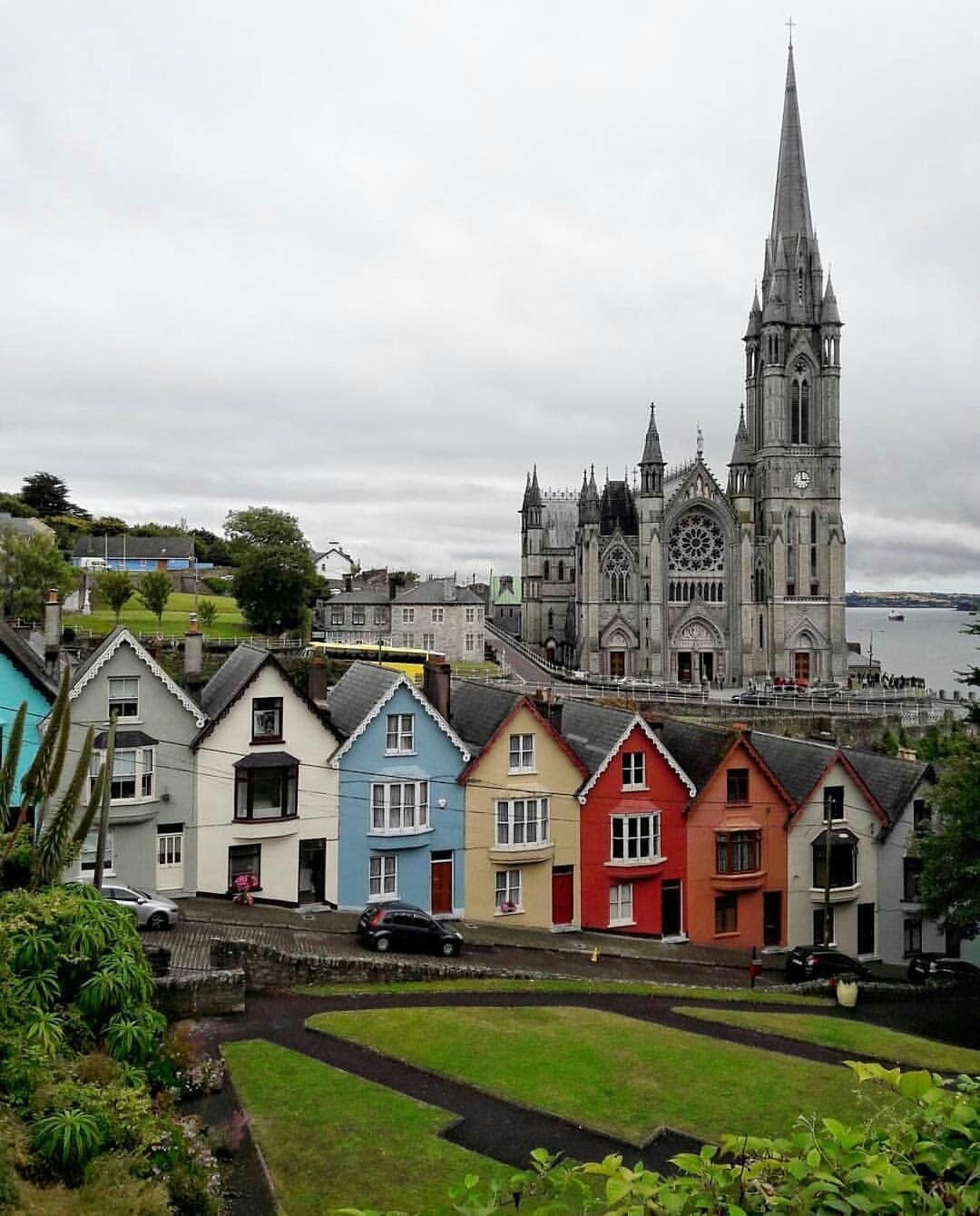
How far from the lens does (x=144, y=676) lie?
100ft

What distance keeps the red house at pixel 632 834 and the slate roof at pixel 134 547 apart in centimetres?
10251

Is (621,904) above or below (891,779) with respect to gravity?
below

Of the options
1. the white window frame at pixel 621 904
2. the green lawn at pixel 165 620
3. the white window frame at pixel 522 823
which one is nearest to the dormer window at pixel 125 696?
the white window frame at pixel 522 823

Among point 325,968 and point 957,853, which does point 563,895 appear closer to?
point 325,968

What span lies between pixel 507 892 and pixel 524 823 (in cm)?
235

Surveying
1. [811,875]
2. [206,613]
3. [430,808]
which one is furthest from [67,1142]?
[206,613]

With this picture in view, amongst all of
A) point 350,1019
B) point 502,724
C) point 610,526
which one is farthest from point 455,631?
point 350,1019

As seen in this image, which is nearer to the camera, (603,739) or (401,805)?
(401,805)

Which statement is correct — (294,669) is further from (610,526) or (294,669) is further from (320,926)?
(610,526)

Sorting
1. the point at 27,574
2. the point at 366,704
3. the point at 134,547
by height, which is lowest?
the point at 366,704

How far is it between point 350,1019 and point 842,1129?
1842 cm

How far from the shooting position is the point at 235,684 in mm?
32875

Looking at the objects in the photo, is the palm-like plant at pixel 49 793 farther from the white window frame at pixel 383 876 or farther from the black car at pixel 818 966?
the black car at pixel 818 966

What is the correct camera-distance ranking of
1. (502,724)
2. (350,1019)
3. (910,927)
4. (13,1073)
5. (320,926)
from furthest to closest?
→ 1. (910,927)
2. (502,724)
3. (320,926)
4. (350,1019)
5. (13,1073)
